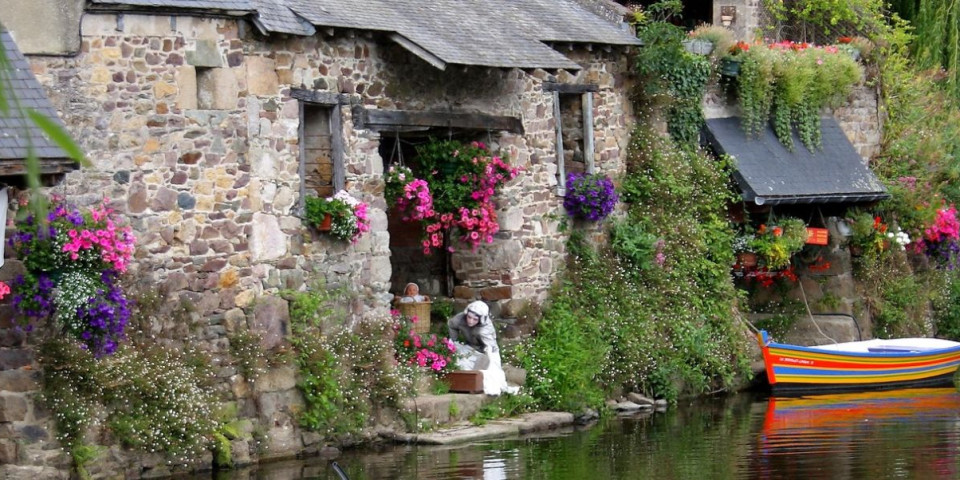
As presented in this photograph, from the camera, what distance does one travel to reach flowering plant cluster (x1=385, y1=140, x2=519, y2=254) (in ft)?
55.6

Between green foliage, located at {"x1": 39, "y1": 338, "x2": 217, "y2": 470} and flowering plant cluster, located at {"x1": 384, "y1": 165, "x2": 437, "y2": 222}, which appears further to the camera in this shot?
flowering plant cluster, located at {"x1": 384, "y1": 165, "x2": 437, "y2": 222}

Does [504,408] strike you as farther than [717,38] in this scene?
No

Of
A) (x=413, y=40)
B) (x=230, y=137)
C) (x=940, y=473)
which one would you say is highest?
(x=413, y=40)

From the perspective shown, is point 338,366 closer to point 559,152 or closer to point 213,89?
point 213,89

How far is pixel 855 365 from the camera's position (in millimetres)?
19625

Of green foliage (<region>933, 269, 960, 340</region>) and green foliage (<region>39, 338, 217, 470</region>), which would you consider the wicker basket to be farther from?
green foliage (<region>933, 269, 960, 340</region>)

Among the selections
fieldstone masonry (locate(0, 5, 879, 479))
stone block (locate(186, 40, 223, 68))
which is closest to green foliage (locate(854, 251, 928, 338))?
fieldstone masonry (locate(0, 5, 879, 479))

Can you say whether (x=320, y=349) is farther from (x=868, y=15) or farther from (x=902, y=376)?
(x=868, y=15)

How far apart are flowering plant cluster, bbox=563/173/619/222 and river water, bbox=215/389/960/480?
2.66m

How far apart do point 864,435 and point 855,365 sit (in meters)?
4.67

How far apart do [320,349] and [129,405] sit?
220cm

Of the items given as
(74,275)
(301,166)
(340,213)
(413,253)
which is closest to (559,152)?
(413,253)

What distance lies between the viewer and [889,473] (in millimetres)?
12523

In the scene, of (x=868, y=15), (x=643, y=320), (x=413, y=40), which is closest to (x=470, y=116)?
(x=413, y=40)
